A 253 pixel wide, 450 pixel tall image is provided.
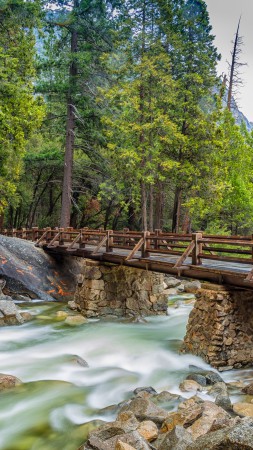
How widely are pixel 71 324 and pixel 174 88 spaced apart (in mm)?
15915

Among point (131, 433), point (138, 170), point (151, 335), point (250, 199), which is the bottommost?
point (151, 335)

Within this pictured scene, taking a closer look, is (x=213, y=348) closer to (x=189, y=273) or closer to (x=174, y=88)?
(x=189, y=273)

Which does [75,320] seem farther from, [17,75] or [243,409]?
[17,75]

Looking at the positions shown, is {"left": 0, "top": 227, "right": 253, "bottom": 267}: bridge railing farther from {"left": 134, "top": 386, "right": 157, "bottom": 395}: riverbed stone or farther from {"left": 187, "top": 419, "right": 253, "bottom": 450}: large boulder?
{"left": 187, "top": 419, "right": 253, "bottom": 450}: large boulder

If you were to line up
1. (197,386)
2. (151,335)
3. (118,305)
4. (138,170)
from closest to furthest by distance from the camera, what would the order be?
1. (197,386)
2. (151,335)
3. (118,305)
4. (138,170)

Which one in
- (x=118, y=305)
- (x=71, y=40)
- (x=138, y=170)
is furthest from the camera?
(x=71, y=40)

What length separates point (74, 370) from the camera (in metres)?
8.40

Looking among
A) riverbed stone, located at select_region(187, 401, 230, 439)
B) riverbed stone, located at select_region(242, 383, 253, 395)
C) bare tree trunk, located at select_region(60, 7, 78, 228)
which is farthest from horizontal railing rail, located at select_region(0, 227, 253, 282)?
riverbed stone, located at select_region(187, 401, 230, 439)

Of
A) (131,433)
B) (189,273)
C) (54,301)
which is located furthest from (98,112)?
(131,433)

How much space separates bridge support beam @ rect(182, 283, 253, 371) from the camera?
8.13 meters

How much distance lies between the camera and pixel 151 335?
11.1 m

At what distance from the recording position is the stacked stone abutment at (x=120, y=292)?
43.4ft

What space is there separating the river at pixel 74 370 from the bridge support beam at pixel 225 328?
41 centimetres

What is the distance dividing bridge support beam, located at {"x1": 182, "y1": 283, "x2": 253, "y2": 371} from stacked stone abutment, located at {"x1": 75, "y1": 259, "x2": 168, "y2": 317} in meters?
4.76
